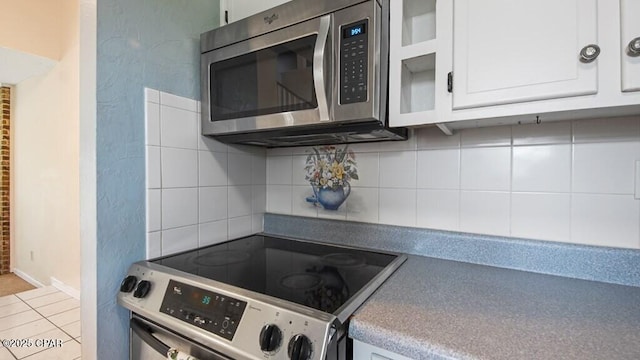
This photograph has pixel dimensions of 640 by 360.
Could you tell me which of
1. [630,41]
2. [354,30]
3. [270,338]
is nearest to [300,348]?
[270,338]

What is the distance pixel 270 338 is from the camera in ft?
2.02

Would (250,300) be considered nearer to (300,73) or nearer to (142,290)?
(142,290)

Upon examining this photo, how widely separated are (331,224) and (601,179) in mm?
929

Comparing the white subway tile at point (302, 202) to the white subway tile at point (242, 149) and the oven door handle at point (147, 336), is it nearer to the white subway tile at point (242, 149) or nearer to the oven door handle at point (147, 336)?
the white subway tile at point (242, 149)

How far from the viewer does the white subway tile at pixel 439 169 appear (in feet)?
3.49

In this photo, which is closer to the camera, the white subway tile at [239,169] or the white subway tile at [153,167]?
the white subway tile at [153,167]

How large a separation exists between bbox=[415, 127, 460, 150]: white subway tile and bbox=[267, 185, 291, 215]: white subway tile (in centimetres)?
67

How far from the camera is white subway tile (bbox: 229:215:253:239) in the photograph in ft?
4.40

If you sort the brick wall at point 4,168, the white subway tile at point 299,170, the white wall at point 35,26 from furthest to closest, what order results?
the brick wall at point 4,168
the white wall at point 35,26
the white subway tile at point 299,170

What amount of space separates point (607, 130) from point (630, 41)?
13.5 inches

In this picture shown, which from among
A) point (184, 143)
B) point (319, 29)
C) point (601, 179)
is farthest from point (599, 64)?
point (184, 143)

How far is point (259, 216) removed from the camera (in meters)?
1.49

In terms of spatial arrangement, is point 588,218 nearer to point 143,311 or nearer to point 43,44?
point 143,311

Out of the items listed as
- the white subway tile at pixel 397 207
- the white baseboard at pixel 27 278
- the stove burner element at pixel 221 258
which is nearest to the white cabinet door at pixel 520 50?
the white subway tile at pixel 397 207
